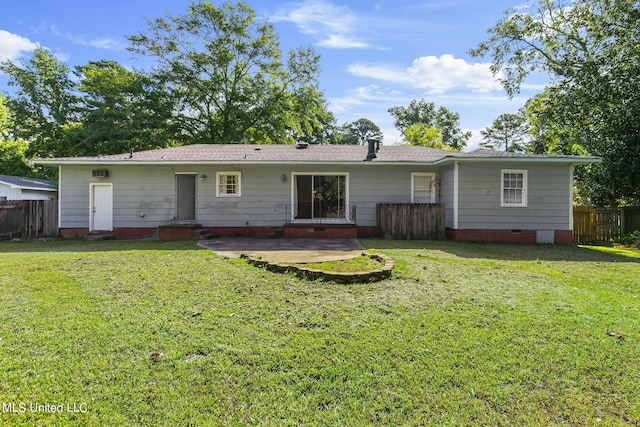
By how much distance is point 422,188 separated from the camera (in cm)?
1219

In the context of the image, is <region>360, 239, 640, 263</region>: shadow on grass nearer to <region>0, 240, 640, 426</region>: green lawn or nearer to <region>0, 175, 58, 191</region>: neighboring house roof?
<region>0, 240, 640, 426</region>: green lawn

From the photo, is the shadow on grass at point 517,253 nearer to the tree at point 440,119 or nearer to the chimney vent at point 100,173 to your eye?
the chimney vent at point 100,173

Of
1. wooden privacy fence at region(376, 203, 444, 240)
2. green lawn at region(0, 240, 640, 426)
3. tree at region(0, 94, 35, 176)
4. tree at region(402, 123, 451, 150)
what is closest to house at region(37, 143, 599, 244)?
wooden privacy fence at region(376, 203, 444, 240)

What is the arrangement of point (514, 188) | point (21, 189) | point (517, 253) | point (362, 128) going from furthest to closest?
point (362, 128) < point (21, 189) < point (514, 188) < point (517, 253)

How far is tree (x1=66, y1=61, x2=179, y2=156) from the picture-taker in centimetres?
1986

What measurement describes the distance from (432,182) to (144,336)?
11044 mm

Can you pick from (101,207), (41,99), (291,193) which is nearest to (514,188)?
(291,193)

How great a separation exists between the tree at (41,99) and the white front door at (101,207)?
16.7 metres

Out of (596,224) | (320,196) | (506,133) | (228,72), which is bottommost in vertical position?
(596,224)

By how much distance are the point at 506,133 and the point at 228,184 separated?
44987 millimetres

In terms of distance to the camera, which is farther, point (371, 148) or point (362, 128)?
point (362, 128)

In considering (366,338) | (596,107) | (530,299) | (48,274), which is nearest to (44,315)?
(48,274)

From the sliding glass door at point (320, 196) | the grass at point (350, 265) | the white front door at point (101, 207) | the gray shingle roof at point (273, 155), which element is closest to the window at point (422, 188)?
the gray shingle roof at point (273, 155)
